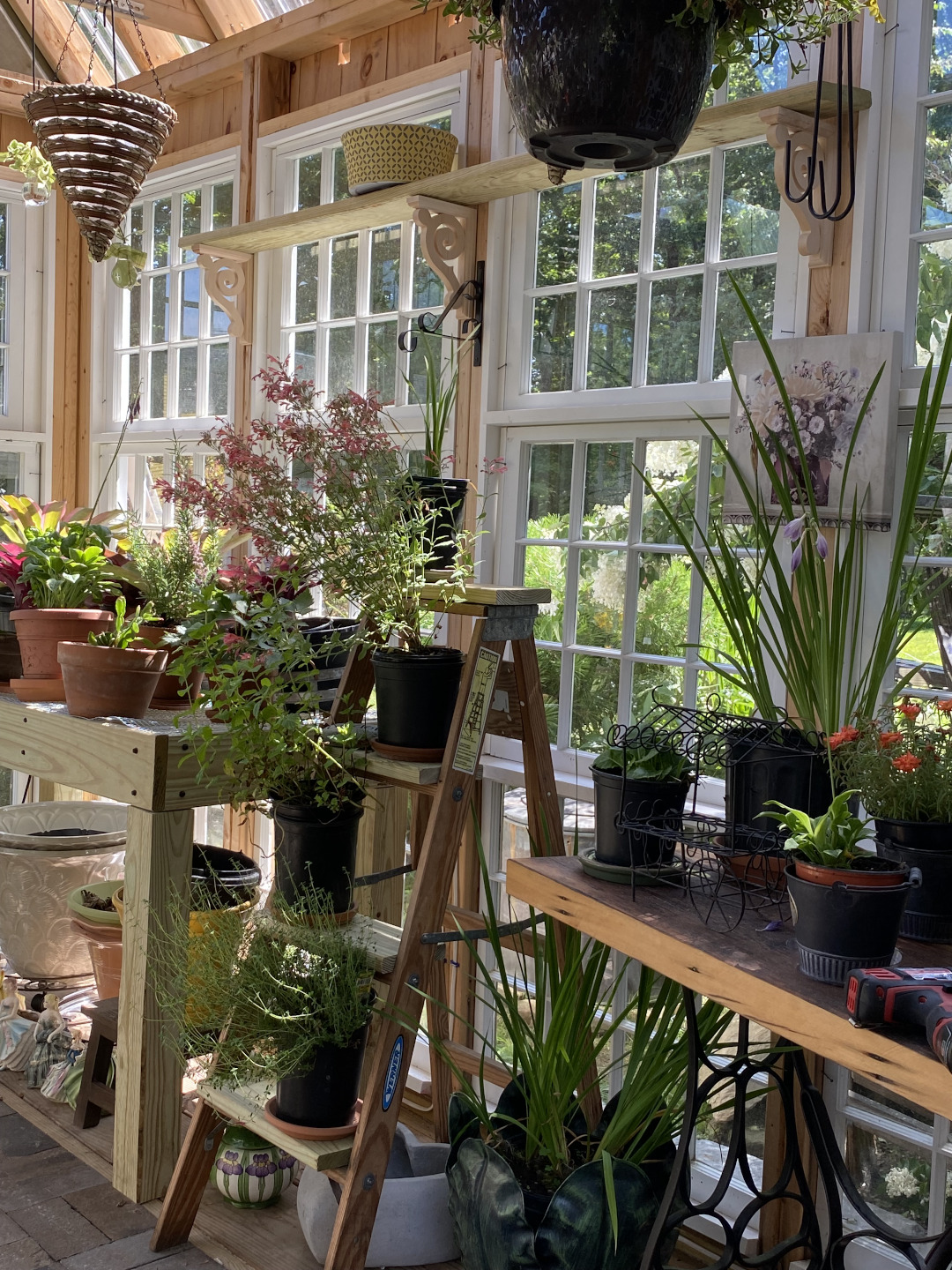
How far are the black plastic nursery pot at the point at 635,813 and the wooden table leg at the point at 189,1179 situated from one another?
0.96 metres

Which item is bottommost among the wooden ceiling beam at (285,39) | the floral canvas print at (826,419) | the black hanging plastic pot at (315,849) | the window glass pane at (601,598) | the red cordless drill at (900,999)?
the black hanging plastic pot at (315,849)

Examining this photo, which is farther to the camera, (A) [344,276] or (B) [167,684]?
(A) [344,276]

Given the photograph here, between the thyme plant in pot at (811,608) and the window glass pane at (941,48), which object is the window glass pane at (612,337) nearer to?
the thyme plant in pot at (811,608)

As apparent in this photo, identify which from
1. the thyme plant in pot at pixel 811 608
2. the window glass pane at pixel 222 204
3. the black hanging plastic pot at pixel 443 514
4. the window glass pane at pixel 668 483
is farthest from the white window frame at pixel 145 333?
the thyme plant in pot at pixel 811 608

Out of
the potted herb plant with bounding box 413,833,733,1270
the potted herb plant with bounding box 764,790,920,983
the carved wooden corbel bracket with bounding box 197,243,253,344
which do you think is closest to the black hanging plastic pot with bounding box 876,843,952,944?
the potted herb plant with bounding box 764,790,920,983

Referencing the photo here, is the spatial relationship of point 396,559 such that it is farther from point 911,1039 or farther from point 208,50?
point 208,50

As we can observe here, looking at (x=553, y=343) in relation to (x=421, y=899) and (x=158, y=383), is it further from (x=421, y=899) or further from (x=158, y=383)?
(x=158, y=383)

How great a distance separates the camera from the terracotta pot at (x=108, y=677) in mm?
2562

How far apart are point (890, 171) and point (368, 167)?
135 cm

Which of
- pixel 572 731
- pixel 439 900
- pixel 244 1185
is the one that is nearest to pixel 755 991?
pixel 439 900

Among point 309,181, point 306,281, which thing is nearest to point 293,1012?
point 306,281

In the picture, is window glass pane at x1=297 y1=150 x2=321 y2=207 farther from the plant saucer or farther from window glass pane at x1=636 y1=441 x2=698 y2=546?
the plant saucer

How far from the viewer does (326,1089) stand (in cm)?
216

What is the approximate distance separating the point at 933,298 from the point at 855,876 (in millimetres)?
1316
